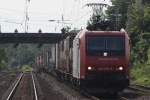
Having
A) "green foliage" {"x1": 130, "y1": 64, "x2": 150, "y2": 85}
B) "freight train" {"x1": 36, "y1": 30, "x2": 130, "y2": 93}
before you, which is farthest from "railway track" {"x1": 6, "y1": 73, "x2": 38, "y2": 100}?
"green foliage" {"x1": 130, "y1": 64, "x2": 150, "y2": 85}

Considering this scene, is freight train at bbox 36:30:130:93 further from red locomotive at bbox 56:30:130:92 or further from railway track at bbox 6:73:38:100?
railway track at bbox 6:73:38:100

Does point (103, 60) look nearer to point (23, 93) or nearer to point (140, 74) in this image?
point (23, 93)

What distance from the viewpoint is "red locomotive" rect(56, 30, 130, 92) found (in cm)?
2745

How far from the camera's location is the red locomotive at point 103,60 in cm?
2745

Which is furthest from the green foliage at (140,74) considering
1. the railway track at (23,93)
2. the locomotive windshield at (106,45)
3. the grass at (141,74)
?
the locomotive windshield at (106,45)

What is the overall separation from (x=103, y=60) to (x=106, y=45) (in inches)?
32.3

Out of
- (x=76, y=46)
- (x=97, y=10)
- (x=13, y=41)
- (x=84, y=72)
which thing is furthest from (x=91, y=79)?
(x=13, y=41)

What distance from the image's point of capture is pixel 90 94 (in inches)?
1150

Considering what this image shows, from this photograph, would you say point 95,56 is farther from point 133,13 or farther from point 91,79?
point 133,13

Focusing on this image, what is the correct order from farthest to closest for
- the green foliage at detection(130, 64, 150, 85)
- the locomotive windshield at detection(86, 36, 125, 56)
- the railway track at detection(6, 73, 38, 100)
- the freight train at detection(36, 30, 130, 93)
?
the green foliage at detection(130, 64, 150, 85) < the railway track at detection(6, 73, 38, 100) < the locomotive windshield at detection(86, 36, 125, 56) < the freight train at detection(36, 30, 130, 93)

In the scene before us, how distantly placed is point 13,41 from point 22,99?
62529 mm

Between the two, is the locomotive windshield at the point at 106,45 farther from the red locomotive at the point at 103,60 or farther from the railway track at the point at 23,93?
the railway track at the point at 23,93

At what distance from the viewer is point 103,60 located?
90.2 ft

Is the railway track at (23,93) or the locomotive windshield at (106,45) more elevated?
the locomotive windshield at (106,45)
